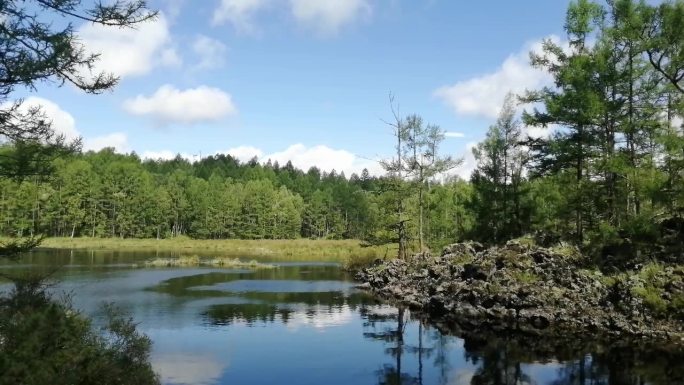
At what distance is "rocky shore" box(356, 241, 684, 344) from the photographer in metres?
24.8

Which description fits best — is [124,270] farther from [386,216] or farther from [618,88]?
[618,88]

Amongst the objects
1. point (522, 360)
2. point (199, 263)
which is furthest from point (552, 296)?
point (199, 263)

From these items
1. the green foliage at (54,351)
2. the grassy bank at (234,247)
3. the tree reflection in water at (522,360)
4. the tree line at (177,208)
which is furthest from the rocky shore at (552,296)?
the tree line at (177,208)

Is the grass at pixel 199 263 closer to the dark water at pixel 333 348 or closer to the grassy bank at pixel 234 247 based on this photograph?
the grassy bank at pixel 234 247

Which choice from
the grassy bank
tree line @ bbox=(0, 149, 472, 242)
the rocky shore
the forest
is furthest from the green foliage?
tree line @ bbox=(0, 149, 472, 242)

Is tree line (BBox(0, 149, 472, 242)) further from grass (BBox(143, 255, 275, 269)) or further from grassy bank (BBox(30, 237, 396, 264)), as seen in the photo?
grass (BBox(143, 255, 275, 269))

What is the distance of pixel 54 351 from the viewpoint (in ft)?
29.1

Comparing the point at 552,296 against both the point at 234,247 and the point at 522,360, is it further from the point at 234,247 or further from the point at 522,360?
the point at 234,247

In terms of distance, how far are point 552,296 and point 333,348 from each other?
516 inches

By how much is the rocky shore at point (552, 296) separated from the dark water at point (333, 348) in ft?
8.41

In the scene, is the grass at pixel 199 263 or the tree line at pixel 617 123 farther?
the grass at pixel 199 263

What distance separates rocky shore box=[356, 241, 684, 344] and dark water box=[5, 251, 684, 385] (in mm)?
2563

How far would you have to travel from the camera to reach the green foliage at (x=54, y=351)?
7.88 m

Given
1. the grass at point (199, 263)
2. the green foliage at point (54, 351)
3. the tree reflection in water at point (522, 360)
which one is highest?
the green foliage at point (54, 351)
